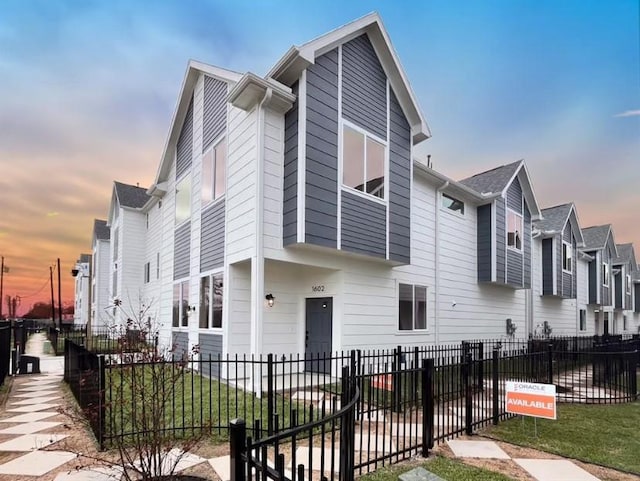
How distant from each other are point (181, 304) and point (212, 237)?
3.25 m

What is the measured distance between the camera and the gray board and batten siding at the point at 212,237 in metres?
10.5

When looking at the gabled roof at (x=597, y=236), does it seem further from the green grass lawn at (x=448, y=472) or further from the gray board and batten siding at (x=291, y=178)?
the green grass lawn at (x=448, y=472)

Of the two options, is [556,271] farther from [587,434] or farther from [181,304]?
[181,304]

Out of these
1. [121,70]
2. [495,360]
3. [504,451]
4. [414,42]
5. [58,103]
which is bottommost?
[504,451]

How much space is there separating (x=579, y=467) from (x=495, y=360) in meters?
1.85

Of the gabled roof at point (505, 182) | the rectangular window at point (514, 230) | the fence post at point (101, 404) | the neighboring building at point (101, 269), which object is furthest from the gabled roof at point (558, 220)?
the neighboring building at point (101, 269)

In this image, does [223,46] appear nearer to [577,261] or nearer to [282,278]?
[282,278]

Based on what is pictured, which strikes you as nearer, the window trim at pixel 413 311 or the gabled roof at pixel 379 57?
the gabled roof at pixel 379 57

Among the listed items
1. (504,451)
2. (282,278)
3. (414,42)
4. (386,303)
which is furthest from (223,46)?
(504,451)

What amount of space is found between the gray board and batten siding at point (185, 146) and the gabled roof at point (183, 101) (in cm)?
19

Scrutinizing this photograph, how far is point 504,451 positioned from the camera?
16.8 feet

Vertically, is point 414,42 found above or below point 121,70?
above

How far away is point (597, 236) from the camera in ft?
91.1

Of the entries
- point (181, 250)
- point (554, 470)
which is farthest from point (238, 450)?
point (181, 250)
